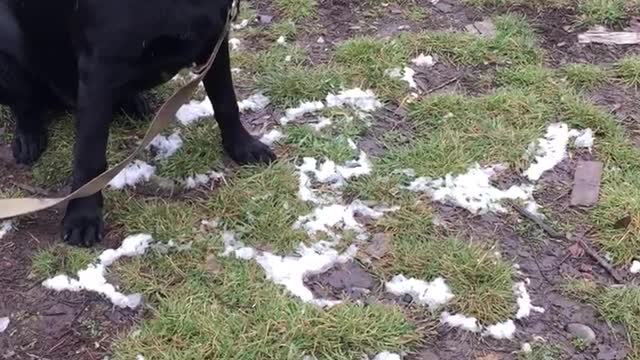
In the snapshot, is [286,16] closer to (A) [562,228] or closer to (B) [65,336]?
(A) [562,228]

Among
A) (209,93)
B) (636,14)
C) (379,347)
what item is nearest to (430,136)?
(209,93)

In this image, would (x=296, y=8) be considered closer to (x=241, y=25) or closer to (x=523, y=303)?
(x=241, y=25)

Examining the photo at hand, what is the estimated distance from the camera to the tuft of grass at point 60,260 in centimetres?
269

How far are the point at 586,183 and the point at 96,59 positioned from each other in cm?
163

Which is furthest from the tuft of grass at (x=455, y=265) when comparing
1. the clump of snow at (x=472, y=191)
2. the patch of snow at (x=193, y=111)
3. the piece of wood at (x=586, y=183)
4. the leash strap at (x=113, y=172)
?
the patch of snow at (x=193, y=111)

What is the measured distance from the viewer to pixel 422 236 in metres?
2.81

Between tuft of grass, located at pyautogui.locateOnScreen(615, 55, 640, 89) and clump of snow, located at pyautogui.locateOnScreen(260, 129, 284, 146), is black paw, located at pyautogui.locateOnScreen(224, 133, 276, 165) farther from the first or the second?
tuft of grass, located at pyautogui.locateOnScreen(615, 55, 640, 89)

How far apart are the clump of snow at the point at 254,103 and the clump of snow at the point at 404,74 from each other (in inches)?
19.7

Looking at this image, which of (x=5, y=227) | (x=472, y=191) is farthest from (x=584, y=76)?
(x=5, y=227)

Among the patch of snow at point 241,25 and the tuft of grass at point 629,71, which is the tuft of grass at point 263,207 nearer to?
the patch of snow at point 241,25

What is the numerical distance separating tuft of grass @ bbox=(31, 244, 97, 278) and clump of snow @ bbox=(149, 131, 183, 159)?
518mm

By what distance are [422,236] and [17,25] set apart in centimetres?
138

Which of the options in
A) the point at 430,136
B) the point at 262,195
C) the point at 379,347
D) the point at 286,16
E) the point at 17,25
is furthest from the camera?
the point at 286,16

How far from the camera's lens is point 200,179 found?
10.00ft
